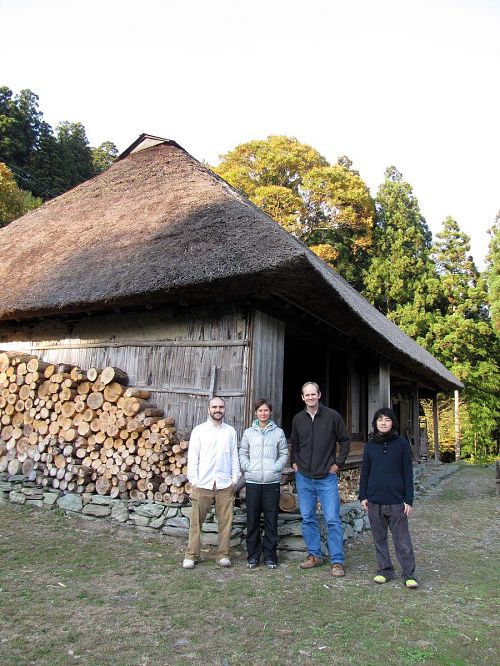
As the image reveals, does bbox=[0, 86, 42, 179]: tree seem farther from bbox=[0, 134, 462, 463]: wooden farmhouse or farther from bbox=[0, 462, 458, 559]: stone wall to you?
bbox=[0, 462, 458, 559]: stone wall

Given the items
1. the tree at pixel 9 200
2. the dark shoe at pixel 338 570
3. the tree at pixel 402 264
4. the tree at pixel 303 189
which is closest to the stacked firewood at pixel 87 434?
the dark shoe at pixel 338 570

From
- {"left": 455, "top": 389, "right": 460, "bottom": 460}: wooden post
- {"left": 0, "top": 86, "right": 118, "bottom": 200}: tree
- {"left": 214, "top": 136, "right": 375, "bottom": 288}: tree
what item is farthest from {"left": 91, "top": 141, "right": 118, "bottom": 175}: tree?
{"left": 455, "top": 389, "right": 460, "bottom": 460}: wooden post

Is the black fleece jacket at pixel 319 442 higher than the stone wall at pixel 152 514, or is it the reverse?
the black fleece jacket at pixel 319 442

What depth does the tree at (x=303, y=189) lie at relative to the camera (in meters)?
24.2

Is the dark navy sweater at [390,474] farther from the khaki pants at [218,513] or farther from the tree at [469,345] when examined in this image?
the tree at [469,345]

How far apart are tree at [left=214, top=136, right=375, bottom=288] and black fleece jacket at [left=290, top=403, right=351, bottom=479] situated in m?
19.8

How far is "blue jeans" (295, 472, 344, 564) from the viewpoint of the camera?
488cm

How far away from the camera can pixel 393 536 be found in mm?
4543

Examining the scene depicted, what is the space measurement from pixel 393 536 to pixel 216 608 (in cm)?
172

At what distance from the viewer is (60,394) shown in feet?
22.9

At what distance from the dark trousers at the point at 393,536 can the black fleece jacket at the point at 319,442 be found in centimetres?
55

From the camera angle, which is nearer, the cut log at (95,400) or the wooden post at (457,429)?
the cut log at (95,400)

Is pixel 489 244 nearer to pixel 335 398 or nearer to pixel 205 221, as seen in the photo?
pixel 335 398

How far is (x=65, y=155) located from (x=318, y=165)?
1309cm
